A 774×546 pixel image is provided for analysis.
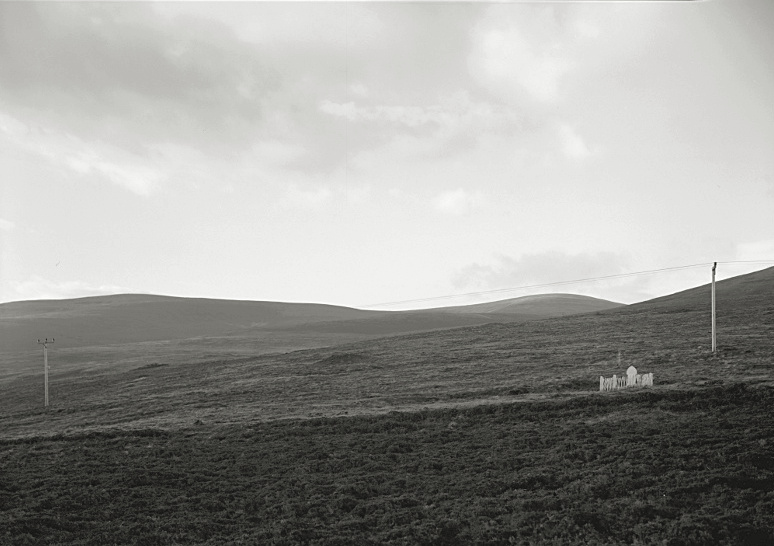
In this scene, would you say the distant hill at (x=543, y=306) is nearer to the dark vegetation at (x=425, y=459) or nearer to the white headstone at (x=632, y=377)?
the dark vegetation at (x=425, y=459)

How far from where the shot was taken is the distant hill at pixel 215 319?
13025cm

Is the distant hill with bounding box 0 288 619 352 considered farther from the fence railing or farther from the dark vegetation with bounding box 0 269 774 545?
the fence railing

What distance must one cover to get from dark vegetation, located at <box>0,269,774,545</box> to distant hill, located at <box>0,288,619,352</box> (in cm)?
6764

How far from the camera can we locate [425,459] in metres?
22.6

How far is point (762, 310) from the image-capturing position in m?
61.6

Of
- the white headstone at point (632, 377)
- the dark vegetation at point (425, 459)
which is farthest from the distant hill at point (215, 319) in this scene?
the white headstone at point (632, 377)

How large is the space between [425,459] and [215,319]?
157736 mm

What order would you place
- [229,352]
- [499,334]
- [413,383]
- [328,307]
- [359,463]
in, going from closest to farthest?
1. [359,463]
2. [413,383]
3. [499,334]
4. [229,352]
5. [328,307]

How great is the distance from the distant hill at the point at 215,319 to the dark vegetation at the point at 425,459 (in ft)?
222

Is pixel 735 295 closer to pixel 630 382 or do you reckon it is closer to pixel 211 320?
pixel 630 382

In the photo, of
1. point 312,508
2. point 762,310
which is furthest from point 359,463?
point 762,310

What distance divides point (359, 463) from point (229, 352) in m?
73.8

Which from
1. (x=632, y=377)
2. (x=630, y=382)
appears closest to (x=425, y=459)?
(x=630, y=382)

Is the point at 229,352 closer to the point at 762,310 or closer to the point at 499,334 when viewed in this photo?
the point at 499,334
